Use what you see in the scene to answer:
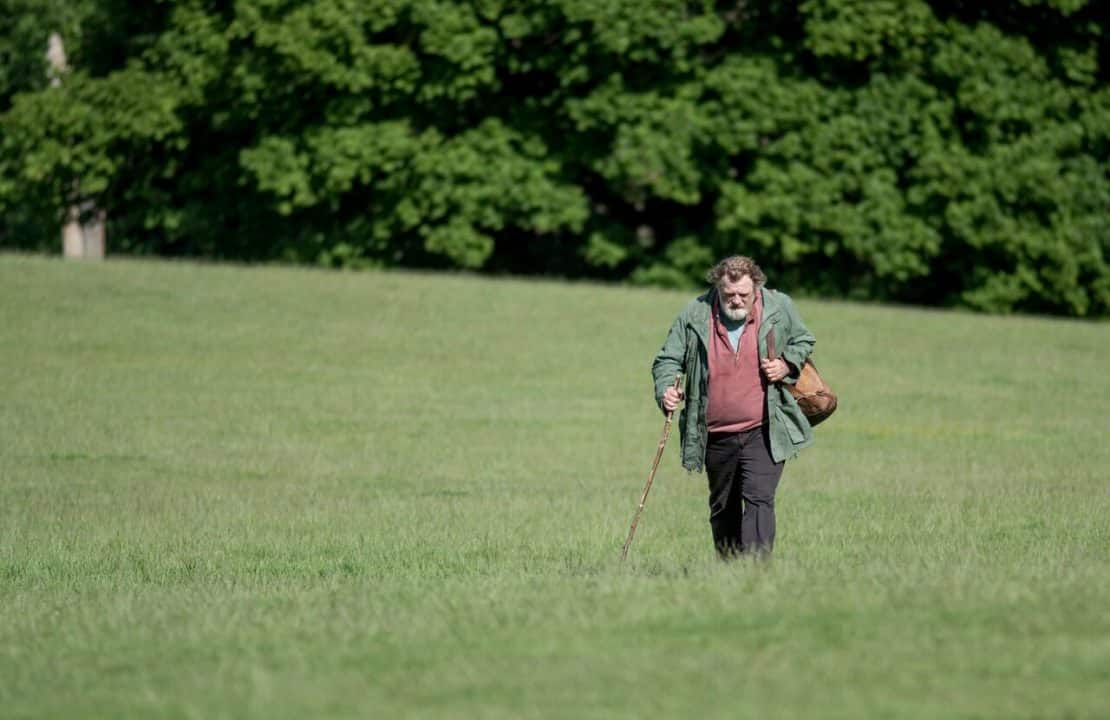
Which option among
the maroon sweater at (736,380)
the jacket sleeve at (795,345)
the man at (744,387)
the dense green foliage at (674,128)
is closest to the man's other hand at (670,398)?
the man at (744,387)

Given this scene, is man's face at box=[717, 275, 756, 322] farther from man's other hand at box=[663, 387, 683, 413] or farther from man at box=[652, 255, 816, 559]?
man's other hand at box=[663, 387, 683, 413]

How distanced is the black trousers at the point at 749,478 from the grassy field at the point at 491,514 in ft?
0.63

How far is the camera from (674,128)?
32.4 metres

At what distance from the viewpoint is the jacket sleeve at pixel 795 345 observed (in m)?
9.89

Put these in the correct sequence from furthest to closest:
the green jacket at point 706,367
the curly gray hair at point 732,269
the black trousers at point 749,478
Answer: the black trousers at point 749,478 < the green jacket at point 706,367 < the curly gray hair at point 732,269

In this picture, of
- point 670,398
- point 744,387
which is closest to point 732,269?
point 744,387

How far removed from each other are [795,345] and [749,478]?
788 mm

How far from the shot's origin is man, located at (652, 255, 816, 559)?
32.5 feet

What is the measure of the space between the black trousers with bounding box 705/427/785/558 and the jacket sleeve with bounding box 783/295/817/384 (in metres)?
0.41

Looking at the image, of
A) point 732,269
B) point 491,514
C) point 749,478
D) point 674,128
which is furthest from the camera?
point 674,128

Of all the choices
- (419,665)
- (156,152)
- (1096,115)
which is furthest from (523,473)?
(156,152)

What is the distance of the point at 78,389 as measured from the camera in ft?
73.6

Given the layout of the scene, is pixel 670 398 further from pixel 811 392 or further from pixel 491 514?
pixel 491 514

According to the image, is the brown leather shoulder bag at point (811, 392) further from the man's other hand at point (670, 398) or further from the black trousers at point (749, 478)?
the man's other hand at point (670, 398)
